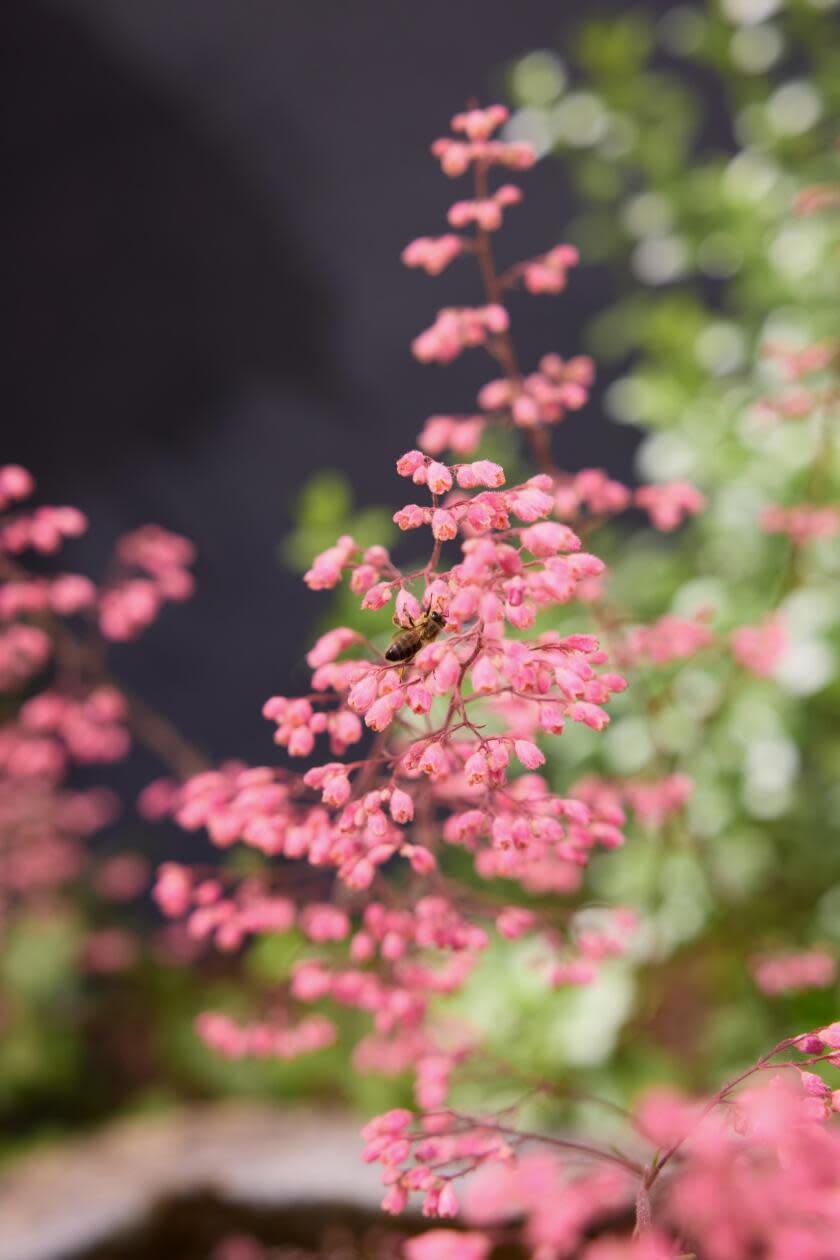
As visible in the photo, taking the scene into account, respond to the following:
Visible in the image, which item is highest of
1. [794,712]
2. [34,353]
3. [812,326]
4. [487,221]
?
[34,353]

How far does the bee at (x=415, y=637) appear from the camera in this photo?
720 mm

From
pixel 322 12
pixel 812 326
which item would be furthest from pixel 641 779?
pixel 322 12

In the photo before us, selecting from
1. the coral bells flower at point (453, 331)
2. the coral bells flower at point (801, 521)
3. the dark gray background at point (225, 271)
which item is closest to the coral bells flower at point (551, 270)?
the coral bells flower at point (453, 331)

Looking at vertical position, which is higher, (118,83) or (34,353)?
(118,83)

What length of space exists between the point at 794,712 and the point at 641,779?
75 centimetres

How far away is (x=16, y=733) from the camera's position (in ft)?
5.34

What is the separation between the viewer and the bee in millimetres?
720

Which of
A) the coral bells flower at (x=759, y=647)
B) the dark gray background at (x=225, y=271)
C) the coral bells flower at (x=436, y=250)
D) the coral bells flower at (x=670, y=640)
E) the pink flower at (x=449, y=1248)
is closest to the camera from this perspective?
the pink flower at (x=449, y=1248)

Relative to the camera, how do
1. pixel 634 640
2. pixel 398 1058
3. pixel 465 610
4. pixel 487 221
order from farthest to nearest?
pixel 634 640, pixel 398 1058, pixel 487 221, pixel 465 610

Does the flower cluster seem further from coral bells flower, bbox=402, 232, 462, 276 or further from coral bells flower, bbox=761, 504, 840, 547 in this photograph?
coral bells flower, bbox=761, 504, 840, 547

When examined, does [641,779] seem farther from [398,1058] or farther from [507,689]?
[507,689]

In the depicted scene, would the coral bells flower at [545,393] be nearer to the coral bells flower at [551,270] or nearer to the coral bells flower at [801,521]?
the coral bells flower at [551,270]

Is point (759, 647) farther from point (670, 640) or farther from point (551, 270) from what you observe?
point (551, 270)

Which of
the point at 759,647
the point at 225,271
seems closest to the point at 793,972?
the point at 759,647
